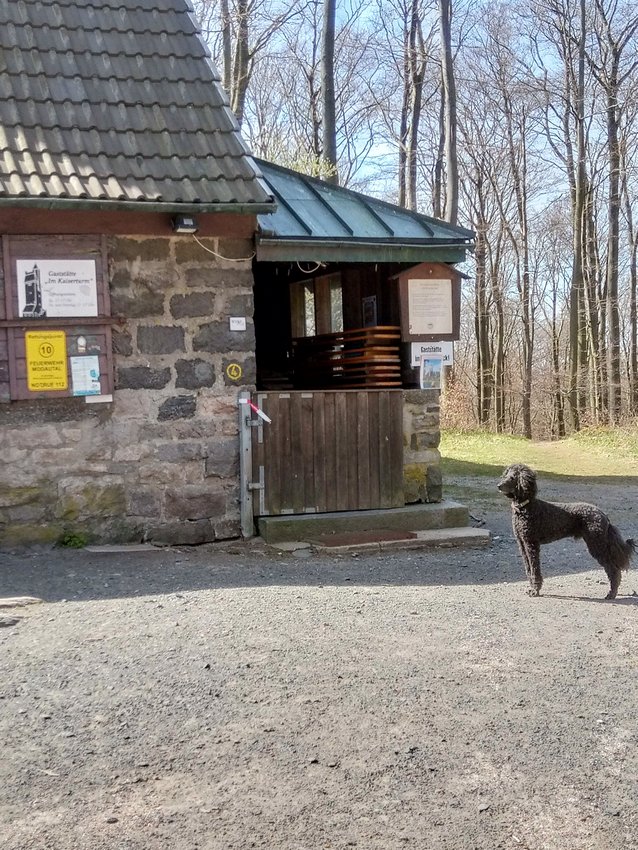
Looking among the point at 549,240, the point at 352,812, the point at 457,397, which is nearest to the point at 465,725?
the point at 352,812

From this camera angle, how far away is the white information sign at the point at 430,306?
9.02 metres

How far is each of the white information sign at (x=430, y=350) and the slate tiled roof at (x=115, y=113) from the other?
7.46 ft

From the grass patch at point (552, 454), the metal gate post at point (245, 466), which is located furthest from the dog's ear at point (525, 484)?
the grass patch at point (552, 454)

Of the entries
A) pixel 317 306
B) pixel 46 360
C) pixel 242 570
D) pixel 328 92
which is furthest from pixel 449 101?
pixel 242 570

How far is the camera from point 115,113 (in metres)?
8.01

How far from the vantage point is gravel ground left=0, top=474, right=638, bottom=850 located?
9.91ft

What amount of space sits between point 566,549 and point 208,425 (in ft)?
11.3

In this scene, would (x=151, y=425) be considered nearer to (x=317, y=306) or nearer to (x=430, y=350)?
(x=430, y=350)

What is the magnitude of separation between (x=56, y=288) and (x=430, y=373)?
374cm

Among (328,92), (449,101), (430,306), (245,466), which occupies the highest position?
(449,101)

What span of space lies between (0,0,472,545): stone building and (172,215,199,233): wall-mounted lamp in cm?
2

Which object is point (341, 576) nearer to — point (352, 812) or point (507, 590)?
point (507, 590)

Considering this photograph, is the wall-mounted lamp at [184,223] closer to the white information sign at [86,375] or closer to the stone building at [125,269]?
the stone building at [125,269]

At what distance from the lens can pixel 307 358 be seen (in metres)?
11.1
